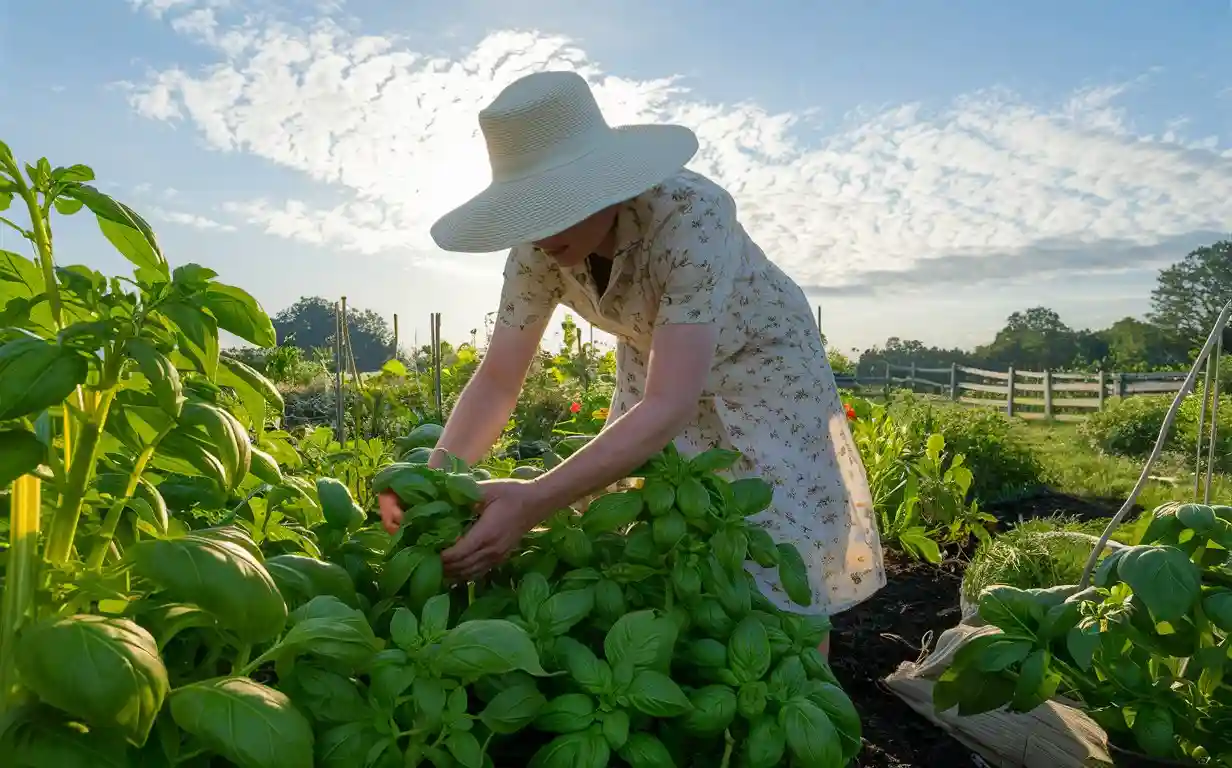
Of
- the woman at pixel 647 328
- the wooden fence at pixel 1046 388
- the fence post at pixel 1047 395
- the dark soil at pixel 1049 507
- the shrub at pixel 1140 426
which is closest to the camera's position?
the woman at pixel 647 328

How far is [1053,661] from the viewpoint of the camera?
164 centimetres

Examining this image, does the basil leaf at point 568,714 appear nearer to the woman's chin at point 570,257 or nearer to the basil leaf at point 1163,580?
the basil leaf at point 1163,580

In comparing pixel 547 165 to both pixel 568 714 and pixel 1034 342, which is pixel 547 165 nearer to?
pixel 568 714

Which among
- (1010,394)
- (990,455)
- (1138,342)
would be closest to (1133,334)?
(1138,342)

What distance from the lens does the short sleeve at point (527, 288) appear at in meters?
1.90

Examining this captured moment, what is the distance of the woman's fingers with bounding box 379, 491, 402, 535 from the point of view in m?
1.12

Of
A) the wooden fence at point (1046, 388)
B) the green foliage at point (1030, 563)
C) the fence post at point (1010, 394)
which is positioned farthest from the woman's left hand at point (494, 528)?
the fence post at point (1010, 394)

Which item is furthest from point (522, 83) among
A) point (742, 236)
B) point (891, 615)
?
point (891, 615)

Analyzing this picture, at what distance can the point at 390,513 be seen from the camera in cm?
112

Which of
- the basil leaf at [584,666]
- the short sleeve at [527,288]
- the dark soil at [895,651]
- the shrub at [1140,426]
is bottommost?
the dark soil at [895,651]

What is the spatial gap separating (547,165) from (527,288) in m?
0.39

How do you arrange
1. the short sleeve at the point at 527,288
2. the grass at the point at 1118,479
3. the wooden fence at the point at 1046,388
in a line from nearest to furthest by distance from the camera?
the short sleeve at the point at 527,288 → the grass at the point at 1118,479 → the wooden fence at the point at 1046,388

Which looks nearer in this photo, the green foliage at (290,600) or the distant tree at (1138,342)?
the green foliage at (290,600)

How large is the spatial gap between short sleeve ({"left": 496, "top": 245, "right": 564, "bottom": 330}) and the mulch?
1069 millimetres
